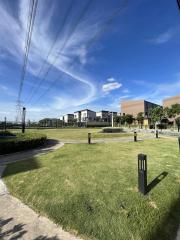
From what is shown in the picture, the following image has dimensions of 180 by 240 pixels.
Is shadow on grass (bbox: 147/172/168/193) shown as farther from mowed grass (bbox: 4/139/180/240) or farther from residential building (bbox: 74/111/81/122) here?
residential building (bbox: 74/111/81/122)

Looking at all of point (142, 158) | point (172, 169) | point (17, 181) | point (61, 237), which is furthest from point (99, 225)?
point (172, 169)

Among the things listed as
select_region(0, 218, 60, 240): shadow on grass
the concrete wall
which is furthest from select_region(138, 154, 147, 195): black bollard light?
the concrete wall

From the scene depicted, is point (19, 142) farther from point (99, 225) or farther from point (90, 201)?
point (99, 225)

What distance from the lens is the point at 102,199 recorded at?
4.01m

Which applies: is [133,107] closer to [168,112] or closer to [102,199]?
[168,112]

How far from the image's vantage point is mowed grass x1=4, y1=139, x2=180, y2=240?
3.04m

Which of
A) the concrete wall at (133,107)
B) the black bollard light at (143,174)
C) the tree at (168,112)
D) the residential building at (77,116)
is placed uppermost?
the concrete wall at (133,107)

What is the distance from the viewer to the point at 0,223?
10.6 feet

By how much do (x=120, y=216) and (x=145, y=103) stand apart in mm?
95699

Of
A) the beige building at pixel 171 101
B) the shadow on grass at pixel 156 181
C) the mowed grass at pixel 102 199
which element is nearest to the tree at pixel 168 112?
the beige building at pixel 171 101

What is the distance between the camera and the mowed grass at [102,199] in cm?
304

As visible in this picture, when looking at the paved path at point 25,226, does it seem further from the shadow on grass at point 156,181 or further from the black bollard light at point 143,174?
the shadow on grass at point 156,181

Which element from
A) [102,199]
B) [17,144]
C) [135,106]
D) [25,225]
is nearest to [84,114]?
[135,106]

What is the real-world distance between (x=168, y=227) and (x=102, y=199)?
1.54m
